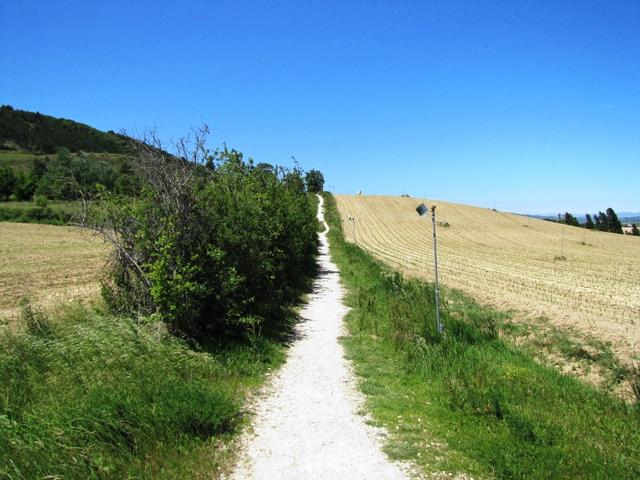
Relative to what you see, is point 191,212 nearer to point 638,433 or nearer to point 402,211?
point 638,433

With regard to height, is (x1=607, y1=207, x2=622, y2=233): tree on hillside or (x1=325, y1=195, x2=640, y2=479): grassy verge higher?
(x1=607, y1=207, x2=622, y2=233): tree on hillside

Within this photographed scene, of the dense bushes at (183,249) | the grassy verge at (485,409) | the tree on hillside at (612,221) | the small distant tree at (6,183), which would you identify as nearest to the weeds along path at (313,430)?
the grassy verge at (485,409)

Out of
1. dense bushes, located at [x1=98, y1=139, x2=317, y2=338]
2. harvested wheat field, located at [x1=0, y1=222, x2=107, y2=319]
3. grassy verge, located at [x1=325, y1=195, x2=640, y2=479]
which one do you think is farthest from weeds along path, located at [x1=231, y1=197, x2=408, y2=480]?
harvested wheat field, located at [x1=0, y1=222, x2=107, y2=319]

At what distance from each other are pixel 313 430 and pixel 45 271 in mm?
21223

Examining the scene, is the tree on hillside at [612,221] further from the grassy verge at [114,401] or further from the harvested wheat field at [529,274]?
the grassy verge at [114,401]

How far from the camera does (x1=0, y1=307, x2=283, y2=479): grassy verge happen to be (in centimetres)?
456

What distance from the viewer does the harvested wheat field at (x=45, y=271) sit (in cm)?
1498

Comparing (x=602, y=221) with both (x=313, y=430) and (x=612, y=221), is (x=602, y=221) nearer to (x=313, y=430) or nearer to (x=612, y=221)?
(x=612, y=221)

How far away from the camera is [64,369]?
20.7 ft

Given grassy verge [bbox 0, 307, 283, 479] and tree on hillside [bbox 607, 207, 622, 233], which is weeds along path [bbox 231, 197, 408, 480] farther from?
tree on hillside [bbox 607, 207, 622, 233]

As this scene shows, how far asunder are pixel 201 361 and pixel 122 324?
1587mm

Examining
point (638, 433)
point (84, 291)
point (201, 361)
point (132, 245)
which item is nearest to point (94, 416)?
point (201, 361)

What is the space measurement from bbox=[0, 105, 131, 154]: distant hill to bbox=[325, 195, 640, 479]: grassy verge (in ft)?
477

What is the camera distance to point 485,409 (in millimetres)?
5855
